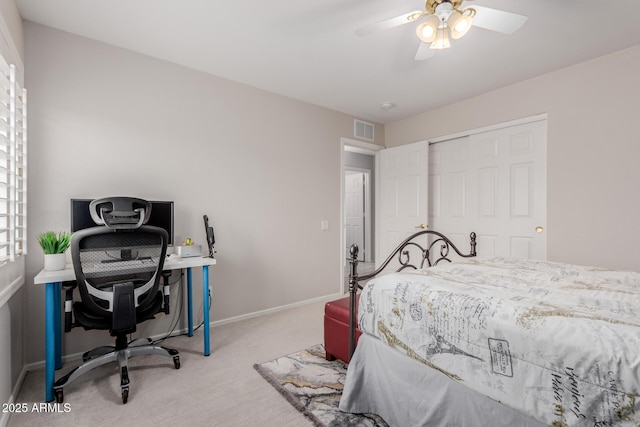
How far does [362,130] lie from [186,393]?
12.1ft

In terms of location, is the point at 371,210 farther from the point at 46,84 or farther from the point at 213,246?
the point at 46,84

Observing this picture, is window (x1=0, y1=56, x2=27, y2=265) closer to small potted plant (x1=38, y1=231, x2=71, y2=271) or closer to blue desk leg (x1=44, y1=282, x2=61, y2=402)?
small potted plant (x1=38, y1=231, x2=71, y2=271)

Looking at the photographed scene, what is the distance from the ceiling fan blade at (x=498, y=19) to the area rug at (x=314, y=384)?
7.45 ft

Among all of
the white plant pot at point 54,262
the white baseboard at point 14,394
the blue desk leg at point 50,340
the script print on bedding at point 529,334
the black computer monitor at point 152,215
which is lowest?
the white baseboard at point 14,394

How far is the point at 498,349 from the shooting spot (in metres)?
1.11

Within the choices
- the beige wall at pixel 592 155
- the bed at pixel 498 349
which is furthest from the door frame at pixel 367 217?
the bed at pixel 498 349

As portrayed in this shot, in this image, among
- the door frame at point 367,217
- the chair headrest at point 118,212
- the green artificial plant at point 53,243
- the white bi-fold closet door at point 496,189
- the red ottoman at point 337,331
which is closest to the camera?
the chair headrest at point 118,212

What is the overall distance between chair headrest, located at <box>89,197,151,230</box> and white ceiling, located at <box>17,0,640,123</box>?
1325 mm

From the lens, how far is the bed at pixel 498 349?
2.97ft

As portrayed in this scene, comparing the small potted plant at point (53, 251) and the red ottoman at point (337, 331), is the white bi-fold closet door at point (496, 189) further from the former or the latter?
the small potted plant at point (53, 251)

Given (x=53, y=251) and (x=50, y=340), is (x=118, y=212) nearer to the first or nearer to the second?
(x=53, y=251)

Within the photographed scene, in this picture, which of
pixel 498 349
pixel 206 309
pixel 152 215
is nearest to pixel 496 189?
pixel 498 349

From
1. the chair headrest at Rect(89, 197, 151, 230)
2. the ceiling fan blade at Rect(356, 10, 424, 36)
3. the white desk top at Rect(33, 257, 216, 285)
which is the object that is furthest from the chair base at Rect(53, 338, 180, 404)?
the ceiling fan blade at Rect(356, 10, 424, 36)

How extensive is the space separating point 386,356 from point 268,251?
2135 mm
